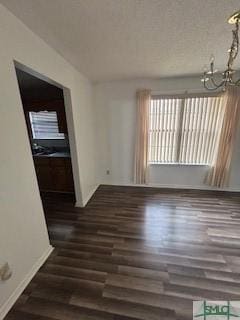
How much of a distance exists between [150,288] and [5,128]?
6.39 ft

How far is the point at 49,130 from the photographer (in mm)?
3641

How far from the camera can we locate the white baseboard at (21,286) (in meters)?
1.32

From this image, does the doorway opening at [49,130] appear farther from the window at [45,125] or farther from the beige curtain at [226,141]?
the beige curtain at [226,141]

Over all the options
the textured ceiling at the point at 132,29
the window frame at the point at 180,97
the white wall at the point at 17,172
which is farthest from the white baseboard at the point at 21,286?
the window frame at the point at 180,97

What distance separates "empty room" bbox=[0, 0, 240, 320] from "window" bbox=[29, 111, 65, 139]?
26mm

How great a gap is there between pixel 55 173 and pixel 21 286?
211 centimetres

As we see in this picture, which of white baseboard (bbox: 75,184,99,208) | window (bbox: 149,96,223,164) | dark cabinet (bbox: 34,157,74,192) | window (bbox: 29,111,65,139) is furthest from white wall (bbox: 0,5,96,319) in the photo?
window (bbox: 149,96,223,164)

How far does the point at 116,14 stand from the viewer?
4.49 ft

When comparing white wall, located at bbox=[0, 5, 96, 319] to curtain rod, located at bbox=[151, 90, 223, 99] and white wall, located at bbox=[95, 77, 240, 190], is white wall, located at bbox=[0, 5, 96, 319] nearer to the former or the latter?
white wall, located at bbox=[95, 77, 240, 190]

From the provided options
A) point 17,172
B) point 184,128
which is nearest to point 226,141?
point 184,128

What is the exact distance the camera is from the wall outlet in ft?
4.25

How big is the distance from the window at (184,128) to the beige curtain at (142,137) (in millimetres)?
147

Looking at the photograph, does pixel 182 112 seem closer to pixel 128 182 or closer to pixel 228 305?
pixel 128 182

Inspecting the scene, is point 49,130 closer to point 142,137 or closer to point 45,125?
point 45,125
